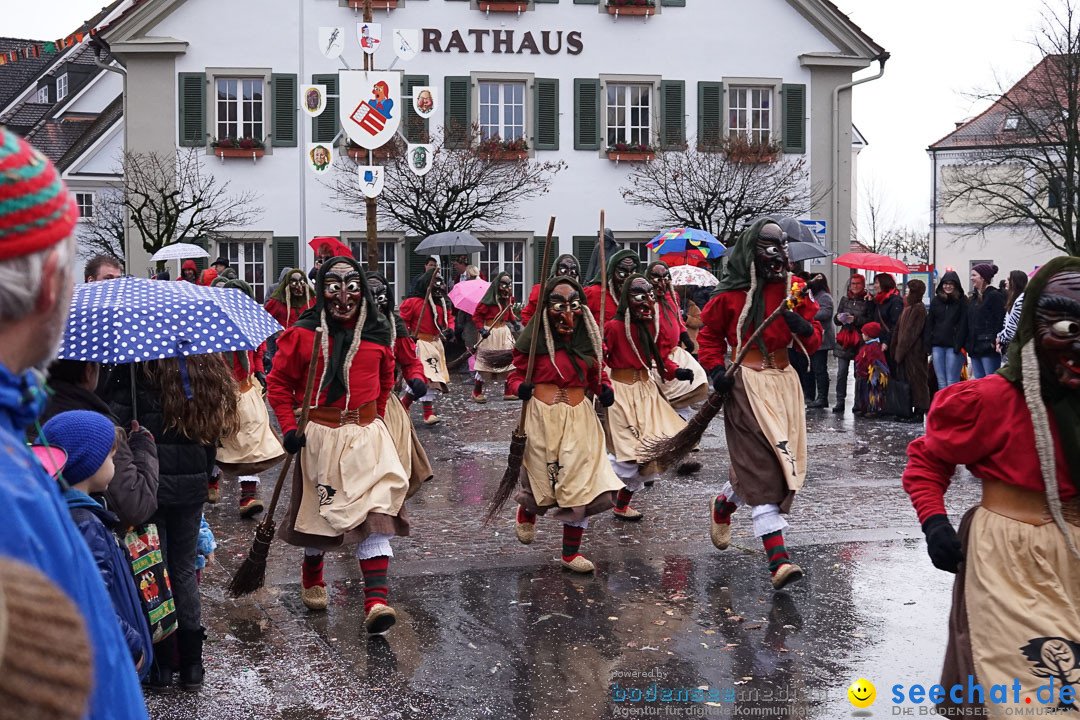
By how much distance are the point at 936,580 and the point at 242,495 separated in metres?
5.17

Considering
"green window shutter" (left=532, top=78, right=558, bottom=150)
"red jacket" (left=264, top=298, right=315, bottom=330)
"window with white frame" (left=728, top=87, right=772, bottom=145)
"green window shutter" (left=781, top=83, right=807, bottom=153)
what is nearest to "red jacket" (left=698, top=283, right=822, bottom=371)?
"red jacket" (left=264, top=298, right=315, bottom=330)

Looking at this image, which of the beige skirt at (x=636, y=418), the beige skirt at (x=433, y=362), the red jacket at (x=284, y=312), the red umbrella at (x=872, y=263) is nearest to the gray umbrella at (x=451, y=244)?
the beige skirt at (x=433, y=362)

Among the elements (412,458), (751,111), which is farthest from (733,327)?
(751,111)

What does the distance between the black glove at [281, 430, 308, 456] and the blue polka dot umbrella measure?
95cm

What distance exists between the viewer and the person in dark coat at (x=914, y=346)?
15.0 meters

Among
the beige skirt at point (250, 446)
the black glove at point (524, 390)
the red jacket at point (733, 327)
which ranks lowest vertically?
the beige skirt at point (250, 446)

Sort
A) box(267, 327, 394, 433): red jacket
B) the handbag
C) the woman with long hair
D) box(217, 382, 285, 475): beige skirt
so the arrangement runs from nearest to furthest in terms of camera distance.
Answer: the handbag < the woman with long hair < box(267, 327, 394, 433): red jacket < box(217, 382, 285, 475): beige skirt

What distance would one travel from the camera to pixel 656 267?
11297 millimetres

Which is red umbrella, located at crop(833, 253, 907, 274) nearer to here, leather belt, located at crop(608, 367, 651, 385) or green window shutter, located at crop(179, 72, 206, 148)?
leather belt, located at crop(608, 367, 651, 385)

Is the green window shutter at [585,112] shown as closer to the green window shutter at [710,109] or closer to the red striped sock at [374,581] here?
the green window shutter at [710,109]

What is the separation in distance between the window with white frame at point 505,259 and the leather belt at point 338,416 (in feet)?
70.9

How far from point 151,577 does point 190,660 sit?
0.75 metres

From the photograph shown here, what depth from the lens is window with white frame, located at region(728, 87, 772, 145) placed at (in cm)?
2842

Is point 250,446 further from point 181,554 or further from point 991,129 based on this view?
point 991,129
